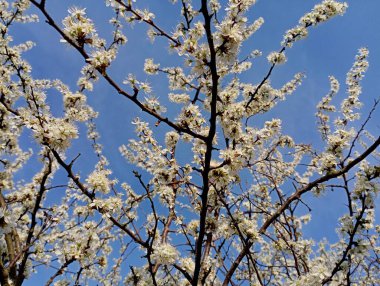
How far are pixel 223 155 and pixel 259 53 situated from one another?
387 cm

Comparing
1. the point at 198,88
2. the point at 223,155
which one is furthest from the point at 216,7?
the point at 223,155

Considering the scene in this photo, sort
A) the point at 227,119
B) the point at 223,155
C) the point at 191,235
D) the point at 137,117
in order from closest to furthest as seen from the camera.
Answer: the point at 223,155 → the point at 227,119 → the point at 191,235 → the point at 137,117

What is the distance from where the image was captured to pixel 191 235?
635 centimetres

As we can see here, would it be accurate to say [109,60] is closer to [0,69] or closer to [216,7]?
[216,7]

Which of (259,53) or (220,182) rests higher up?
(259,53)

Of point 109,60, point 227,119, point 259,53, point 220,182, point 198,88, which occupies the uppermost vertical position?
point 259,53

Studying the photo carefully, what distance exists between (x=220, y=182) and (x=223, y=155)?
304 millimetres

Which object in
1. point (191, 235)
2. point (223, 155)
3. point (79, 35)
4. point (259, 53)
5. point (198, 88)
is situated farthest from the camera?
point (259, 53)

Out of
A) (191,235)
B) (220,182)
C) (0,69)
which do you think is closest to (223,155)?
(220,182)

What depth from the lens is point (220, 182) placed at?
4215 mm

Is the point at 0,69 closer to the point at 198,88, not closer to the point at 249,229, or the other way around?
the point at 198,88

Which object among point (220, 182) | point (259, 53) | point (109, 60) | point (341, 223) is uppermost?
point (259, 53)

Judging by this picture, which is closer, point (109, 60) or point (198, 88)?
point (109, 60)

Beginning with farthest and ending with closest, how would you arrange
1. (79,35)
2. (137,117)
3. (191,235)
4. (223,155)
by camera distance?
(137,117) → (191,235) → (223,155) → (79,35)
